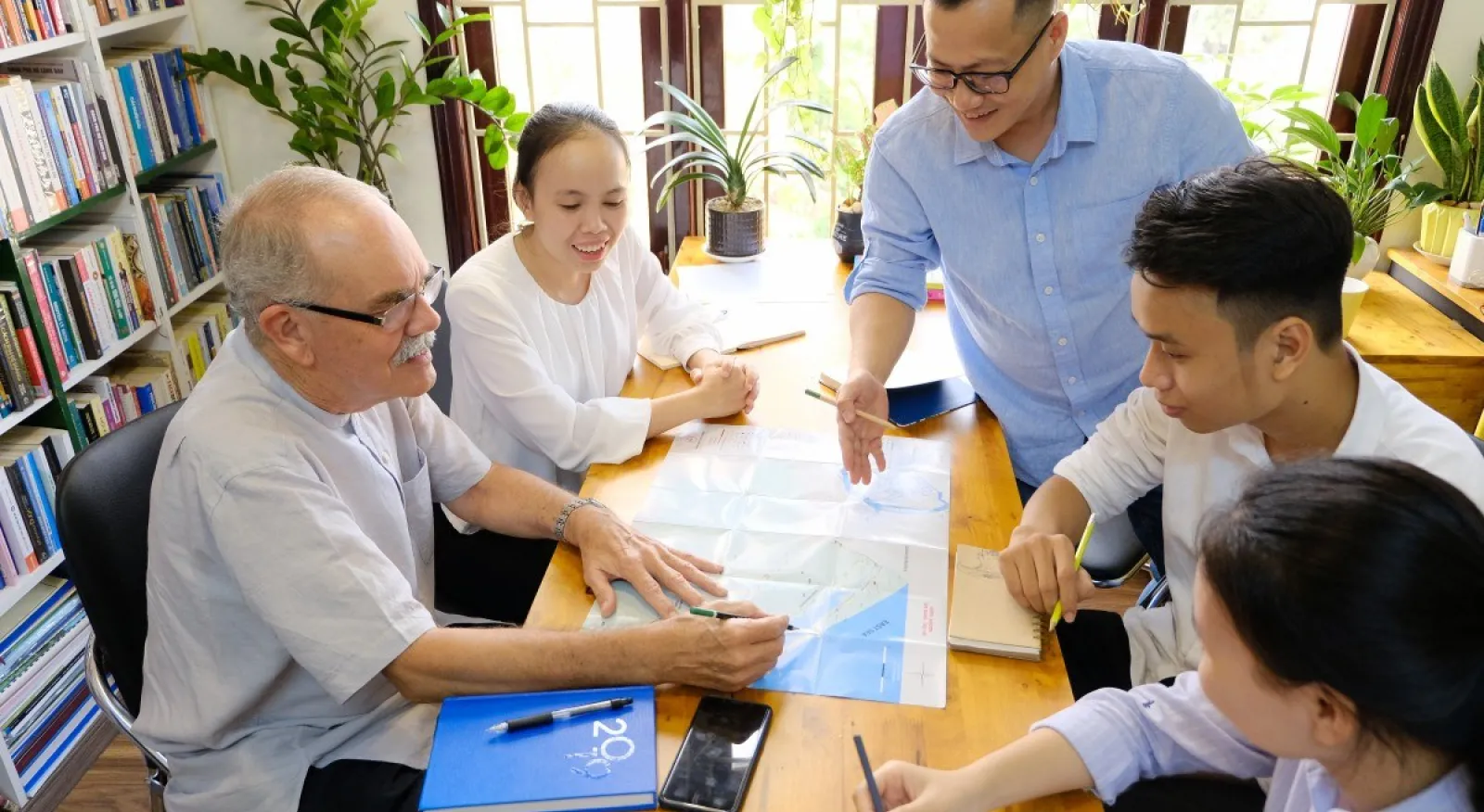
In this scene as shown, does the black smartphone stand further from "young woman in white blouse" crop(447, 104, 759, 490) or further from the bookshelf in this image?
the bookshelf

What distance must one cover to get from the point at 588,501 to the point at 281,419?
16.7 inches

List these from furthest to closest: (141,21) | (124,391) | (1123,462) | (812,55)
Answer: (812,55), (141,21), (124,391), (1123,462)

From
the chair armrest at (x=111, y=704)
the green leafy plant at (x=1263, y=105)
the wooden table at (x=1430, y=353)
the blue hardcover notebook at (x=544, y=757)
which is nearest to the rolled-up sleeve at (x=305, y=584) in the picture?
the blue hardcover notebook at (x=544, y=757)

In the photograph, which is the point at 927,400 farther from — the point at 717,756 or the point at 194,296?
the point at 194,296

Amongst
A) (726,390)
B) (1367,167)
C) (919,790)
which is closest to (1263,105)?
(1367,167)

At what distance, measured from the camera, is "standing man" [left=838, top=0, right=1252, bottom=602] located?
1.47m

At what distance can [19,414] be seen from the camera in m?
2.11

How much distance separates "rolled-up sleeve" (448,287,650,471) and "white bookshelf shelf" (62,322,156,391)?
1.21 meters

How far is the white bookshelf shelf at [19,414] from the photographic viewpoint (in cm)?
208

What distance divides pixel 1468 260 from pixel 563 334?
2.53 metres

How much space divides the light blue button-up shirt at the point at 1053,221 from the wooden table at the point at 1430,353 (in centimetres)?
142

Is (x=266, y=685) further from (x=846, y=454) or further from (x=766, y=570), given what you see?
(x=846, y=454)

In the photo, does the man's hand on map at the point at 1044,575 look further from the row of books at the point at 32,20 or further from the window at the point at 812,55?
the row of books at the point at 32,20

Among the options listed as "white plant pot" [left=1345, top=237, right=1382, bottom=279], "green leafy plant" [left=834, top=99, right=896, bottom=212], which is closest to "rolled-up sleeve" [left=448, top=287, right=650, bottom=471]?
"green leafy plant" [left=834, top=99, right=896, bottom=212]
